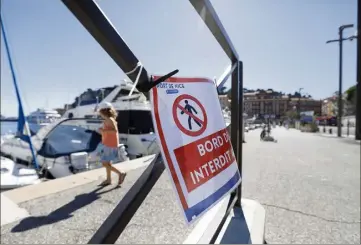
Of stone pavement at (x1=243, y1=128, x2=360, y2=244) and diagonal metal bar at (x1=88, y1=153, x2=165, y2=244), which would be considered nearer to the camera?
diagonal metal bar at (x1=88, y1=153, x2=165, y2=244)

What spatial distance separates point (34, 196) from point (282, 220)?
3.59 meters

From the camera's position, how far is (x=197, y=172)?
1.14 m

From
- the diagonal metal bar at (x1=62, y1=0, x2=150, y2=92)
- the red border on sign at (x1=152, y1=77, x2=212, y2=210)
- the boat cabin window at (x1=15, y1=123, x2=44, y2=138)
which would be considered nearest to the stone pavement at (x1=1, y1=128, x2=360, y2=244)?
the red border on sign at (x1=152, y1=77, x2=212, y2=210)

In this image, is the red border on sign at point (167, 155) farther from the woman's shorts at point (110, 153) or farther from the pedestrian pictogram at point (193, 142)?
the woman's shorts at point (110, 153)

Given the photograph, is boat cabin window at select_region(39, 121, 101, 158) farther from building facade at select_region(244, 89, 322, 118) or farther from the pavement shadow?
building facade at select_region(244, 89, 322, 118)

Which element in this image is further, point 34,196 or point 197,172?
point 34,196

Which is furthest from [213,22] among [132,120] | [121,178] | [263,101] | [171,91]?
[132,120]

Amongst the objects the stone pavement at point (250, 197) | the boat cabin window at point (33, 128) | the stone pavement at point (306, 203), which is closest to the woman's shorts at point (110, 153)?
the stone pavement at point (250, 197)

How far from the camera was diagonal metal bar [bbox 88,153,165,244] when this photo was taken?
0.86m

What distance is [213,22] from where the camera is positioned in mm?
1489

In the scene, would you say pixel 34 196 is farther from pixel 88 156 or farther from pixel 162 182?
pixel 88 156

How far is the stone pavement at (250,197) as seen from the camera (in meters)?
2.52

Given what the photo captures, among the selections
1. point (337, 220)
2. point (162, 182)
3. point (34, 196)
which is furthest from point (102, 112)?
point (337, 220)

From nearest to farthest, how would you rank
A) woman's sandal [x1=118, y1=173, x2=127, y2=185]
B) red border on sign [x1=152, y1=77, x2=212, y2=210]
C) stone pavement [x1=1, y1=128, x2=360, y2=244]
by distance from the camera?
red border on sign [x1=152, y1=77, x2=212, y2=210] < stone pavement [x1=1, y1=128, x2=360, y2=244] < woman's sandal [x1=118, y1=173, x2=127, y2=185]
